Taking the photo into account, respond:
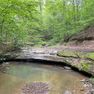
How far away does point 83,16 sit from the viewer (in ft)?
83.8

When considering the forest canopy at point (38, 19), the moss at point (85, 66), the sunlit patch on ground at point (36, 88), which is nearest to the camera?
the sunlit patch on ground at point (36, 88)

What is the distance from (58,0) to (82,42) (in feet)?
31.1

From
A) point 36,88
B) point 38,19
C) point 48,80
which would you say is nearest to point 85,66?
point 48,80

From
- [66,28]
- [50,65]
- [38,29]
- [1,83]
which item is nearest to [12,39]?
[50,65]

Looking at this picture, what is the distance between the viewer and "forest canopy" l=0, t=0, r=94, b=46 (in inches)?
571

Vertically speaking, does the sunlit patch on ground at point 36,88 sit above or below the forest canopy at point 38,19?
below

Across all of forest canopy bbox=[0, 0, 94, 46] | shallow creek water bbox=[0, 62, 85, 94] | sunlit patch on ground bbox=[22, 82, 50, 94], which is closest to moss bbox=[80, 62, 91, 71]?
shallow creek water bbox=[0, 62, 85, 94]

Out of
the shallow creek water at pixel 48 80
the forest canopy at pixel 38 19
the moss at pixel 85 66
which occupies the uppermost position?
the forest canopy at pixel 38 19

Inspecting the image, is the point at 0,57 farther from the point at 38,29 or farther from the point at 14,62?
the point at 38,29

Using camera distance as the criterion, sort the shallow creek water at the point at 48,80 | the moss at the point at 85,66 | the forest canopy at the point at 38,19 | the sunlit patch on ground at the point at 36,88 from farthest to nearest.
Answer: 1. the forest canopy at the point at 38,19
2. the moss at the point at 85,66
3. the shallow creek water at the point at 48,80
4. the sunlit patch on ground at the point at 36,88

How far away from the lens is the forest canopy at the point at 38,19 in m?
14.5

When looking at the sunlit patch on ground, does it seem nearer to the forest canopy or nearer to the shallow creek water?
the shallow creek water

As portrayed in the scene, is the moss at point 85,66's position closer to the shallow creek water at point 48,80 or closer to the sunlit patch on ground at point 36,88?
the shallow creek water at point 48,80

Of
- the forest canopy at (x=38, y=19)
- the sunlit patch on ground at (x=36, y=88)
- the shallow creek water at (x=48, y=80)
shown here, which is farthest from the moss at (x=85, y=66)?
the forest canopy at (x=38, y=19)
